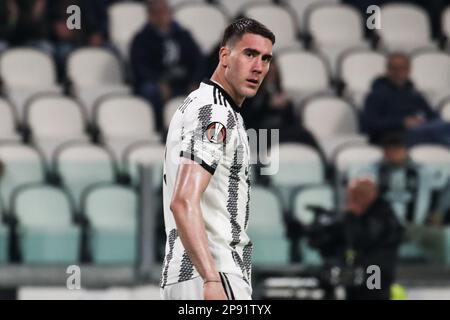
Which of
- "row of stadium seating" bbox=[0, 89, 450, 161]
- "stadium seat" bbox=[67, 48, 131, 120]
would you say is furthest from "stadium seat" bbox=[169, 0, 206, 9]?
"row of stadium seating" bbox=[0, 89, 450, 161]

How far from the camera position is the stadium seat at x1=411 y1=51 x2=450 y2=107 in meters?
11.9

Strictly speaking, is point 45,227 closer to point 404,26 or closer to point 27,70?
point 27,70

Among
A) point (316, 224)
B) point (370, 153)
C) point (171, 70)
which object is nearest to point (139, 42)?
point (171, 70)

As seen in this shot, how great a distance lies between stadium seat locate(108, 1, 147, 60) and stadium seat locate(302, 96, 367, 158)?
6.19 feet

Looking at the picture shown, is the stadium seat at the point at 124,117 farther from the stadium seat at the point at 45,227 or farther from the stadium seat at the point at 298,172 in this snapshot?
the stadium seat at the point at 45,227

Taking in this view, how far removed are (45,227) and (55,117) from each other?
2172 mm

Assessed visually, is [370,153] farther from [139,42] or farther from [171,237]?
[171,237]

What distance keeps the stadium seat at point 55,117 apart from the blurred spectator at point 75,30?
2.33 feet

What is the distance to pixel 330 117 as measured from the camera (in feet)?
36.0

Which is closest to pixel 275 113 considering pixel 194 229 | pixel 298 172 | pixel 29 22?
pixel 298 172

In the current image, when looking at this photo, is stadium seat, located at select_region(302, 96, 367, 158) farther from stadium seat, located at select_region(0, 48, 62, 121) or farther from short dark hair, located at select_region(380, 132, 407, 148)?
stadium seat, located at select_region(0, 48, 62, 121)

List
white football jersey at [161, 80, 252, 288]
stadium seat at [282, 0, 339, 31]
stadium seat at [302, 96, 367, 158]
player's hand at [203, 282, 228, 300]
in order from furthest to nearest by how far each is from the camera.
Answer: stadium seat at [282, 0, 339, 31] → stadium seat at [302, 96, 367, 158] → white football jersey at [161, 80, 252, 288] → player's hand at [203, 282, 228, 300]

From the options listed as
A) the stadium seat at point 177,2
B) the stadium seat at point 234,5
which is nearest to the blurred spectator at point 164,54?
the stadium seat at point 177,2

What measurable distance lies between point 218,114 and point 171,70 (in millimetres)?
6809
